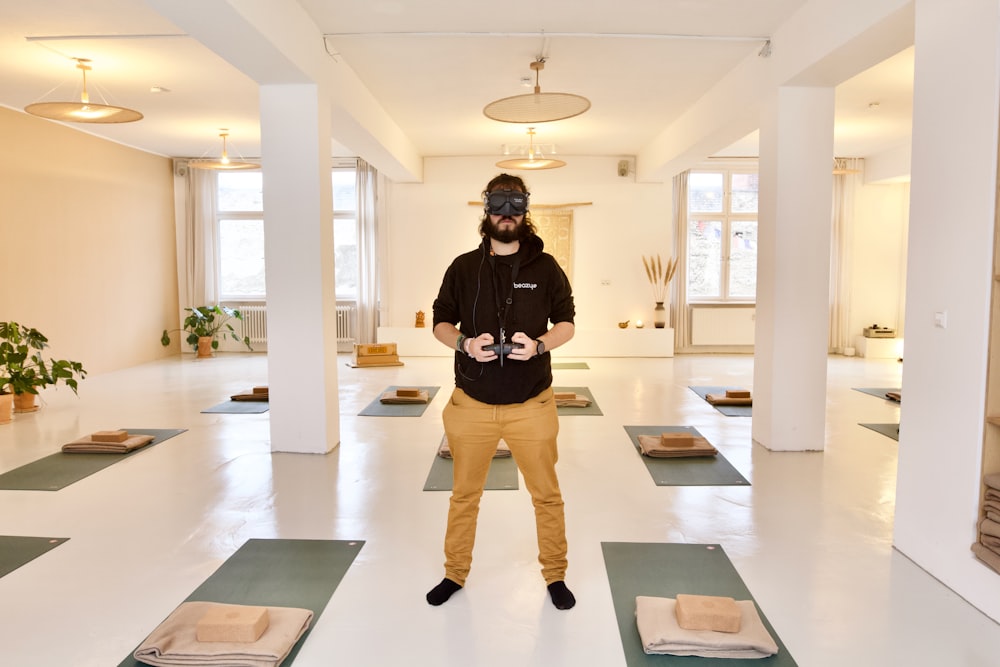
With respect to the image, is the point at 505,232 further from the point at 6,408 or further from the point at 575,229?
the point at 575,229

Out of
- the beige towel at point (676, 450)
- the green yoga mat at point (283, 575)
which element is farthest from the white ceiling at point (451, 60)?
the beige towel at point (676, 450)

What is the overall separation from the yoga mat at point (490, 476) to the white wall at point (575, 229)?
591 centimetres

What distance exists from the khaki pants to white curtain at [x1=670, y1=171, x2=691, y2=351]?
797 centimetres

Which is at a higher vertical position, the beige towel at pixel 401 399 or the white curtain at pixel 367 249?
the white curtain at pixel 367 249

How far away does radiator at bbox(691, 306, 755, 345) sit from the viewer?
10.1 meters

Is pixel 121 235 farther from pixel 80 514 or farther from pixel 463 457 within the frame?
pixel 463 457

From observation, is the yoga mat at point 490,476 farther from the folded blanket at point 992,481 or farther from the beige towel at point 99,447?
the folded blanket at point 992,481

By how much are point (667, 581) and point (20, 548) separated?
268cm

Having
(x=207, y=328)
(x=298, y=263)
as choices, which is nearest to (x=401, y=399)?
(x=298, y=263)

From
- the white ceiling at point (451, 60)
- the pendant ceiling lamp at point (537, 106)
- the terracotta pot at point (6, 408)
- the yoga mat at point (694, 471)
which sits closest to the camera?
the yoga mat at point (694, 471)

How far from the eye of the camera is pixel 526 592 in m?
2.63

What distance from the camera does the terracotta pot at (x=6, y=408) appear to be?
5629mm

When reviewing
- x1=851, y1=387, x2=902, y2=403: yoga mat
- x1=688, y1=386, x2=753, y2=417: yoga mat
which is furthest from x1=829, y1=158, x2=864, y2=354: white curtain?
x1=688, y1=386, x2=753, y2=417: yoga mat

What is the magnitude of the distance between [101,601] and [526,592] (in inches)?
59.5
